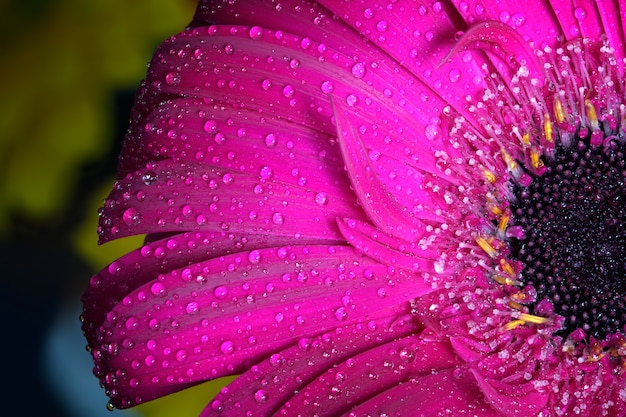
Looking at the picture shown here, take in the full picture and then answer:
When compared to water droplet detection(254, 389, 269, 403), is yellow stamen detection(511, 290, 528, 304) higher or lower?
higher

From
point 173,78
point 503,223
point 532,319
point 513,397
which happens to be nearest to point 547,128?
point 503,223

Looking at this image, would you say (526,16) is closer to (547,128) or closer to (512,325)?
(547,128)

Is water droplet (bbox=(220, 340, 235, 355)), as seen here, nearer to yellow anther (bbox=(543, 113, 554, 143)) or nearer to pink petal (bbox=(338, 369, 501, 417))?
pink petal (bbox=(338, 369, 501, 417))

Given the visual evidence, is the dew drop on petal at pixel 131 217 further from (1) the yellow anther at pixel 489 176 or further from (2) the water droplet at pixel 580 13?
(2) the water droplet at pixel 580 13

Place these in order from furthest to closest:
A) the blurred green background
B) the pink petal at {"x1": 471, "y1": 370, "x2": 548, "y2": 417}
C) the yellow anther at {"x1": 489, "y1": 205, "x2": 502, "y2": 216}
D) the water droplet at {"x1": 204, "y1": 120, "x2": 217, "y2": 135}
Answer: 1. the blurred green background
2. the yellow anther at {"x1": 489, "y1": 205, "x2": 502, "y2": 216}
3. the water droplet at {"x1": 204, "y1": 120, "x2": 217, "y2": 135}
4. the pink petal at {"x1": 471, "y1": 370, "x2": 548, "y2": 417}

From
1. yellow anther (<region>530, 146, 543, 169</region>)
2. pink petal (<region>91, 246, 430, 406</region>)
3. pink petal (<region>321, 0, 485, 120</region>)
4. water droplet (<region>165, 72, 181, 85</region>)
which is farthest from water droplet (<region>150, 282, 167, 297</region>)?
yellow anther (<region>530, 146, 543, 169</region>)

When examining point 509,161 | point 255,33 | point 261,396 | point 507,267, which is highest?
point 255,33

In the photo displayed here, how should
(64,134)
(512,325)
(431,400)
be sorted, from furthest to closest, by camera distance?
(64,134), (512,325), (431,400)
